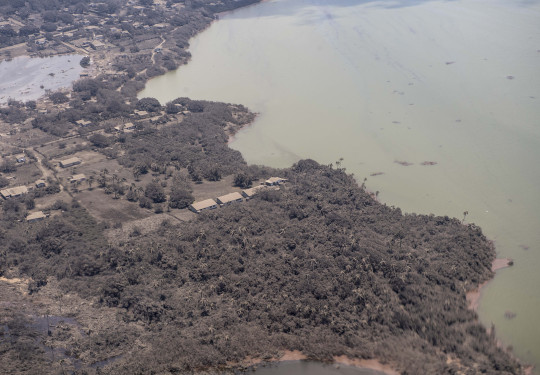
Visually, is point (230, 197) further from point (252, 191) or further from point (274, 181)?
point (274, 181)

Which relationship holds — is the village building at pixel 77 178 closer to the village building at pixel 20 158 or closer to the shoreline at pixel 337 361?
the village building at pixel 20 158

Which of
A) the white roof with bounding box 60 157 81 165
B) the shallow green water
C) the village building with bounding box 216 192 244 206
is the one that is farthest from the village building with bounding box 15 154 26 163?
the village building with bounding box 216 192 244 206

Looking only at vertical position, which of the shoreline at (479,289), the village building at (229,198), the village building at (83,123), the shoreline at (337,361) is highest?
the village building at (83,123)

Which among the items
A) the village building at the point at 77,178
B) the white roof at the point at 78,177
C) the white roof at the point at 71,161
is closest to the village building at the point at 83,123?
the white roof at the point at 71,161

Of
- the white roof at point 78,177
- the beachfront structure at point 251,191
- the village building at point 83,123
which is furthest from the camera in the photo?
the village building at point 83,123

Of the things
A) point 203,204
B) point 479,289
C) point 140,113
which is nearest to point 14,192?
point 203,204

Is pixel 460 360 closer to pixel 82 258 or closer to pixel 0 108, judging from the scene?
pixel 82 258

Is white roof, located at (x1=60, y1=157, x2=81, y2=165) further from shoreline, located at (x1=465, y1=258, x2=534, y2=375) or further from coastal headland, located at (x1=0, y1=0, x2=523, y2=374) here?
shoreline, located at (x1=465, y1=258, x2=534, y2=375)

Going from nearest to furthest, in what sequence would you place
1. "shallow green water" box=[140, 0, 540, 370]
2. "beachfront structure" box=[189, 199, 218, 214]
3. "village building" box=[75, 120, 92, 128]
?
"shallow green water" box=[140, 0, 540, 370] → "beachfront structure" box=[189, 199, 218, 214] → "village building" box=[75, 120, 92, 128]
